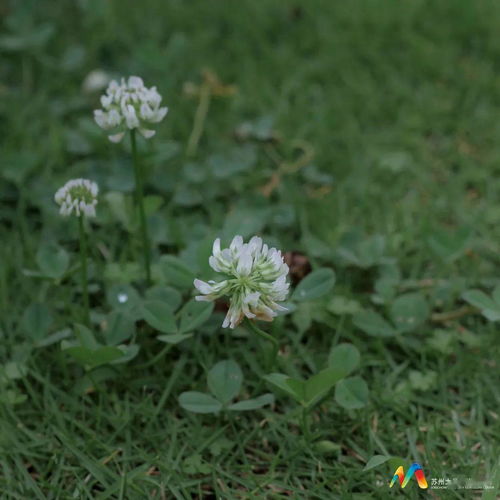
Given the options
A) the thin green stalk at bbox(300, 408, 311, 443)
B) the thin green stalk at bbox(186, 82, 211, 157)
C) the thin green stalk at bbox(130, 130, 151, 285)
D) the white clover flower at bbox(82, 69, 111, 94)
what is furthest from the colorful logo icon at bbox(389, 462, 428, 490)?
the white clover flower at bbox(82, 69, 111, 94)

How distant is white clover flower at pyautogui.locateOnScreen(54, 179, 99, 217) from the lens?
1360 millimetres

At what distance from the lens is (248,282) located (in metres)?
1.17

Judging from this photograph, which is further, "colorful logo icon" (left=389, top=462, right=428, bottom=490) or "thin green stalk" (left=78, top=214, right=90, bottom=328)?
"thin green stalk" (left=78, top=214, right=90, bottom=328)

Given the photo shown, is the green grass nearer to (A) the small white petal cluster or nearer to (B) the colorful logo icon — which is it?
(B) the colorful logo icon

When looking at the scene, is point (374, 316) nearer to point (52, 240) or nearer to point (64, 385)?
point (64, 385)

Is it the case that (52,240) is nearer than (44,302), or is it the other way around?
(44,302)

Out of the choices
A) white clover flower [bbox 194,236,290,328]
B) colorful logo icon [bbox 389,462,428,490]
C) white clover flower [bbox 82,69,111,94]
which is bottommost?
colorful logo icon [bbox 389,462,428,490]

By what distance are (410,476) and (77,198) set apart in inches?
28.9

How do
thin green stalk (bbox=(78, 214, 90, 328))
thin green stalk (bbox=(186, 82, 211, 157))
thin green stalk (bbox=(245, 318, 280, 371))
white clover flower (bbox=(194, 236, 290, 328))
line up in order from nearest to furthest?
white clover flower (bbox=(194, 236, 290, 328))
thin green stalk (bbox=(245, 318, 280, 371))
thin green stalk (bbox=(78, 214, 90, 328))
thin green stalk (bbox=(186, 82, 211, 157))

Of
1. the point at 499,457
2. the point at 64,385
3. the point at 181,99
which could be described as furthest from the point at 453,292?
the point at 181,99

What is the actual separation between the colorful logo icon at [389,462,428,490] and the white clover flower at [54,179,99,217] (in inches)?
27.1

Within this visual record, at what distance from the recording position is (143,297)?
63.4 inches

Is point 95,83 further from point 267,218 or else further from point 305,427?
point 305,427

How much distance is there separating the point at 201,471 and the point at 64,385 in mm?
330
